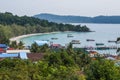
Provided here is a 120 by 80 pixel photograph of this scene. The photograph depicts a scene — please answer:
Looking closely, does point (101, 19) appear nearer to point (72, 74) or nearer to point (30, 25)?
point (30, 25)

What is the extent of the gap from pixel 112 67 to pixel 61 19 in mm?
152868

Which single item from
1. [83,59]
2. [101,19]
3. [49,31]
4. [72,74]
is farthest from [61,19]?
[72,74]

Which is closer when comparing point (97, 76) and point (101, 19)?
point (97, 76)

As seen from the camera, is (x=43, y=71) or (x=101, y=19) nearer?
(x=43, y=71)

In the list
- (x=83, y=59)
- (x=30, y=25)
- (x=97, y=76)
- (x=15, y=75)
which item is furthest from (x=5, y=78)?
(x=30, y=25)

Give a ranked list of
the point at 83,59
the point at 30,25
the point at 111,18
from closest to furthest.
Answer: the point at 83,59
the point at 30,25
the point at 111,18

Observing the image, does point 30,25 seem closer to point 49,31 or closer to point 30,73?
point 49,31

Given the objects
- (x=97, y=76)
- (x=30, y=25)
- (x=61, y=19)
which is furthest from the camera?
(x=61, y=19)

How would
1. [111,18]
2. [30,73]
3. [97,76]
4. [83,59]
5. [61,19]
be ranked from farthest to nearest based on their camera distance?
[61,19] < [111,18] < [83,59] < [30,73] < [97,76]

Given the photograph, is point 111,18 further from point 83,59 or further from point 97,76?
point 97,76

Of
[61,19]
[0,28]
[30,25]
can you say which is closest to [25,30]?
[30,25]

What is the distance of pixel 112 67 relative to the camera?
41.2 ft

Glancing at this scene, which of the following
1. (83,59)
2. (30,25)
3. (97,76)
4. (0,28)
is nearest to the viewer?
(97,76)

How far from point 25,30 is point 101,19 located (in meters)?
83.7
